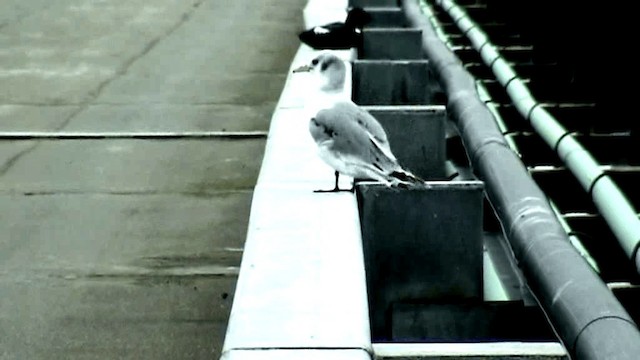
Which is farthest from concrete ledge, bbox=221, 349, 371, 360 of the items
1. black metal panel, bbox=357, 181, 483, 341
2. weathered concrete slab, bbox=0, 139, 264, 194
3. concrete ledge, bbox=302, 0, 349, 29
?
concrete ledge, bbox=302, 0, 349, 29

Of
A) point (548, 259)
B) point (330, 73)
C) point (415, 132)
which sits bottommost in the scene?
point (415, 132)

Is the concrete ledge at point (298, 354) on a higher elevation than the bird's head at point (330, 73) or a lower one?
higher

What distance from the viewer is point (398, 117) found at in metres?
9.00

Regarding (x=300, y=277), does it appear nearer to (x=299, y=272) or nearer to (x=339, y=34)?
(x=299, y=272)

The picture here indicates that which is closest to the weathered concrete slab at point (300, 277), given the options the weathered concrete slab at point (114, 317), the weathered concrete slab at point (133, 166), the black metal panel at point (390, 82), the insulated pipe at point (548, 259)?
the weathered concrete slab at point (114, 317)

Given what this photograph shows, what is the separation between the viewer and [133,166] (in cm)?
1077

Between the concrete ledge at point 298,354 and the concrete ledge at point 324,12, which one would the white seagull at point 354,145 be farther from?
the concrete ledge at point 324,12

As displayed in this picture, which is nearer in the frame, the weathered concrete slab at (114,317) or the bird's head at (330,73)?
the weathered concrete slab at (114,317)

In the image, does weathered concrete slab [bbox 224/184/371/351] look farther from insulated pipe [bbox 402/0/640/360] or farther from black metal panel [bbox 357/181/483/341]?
insulated pipe [bbox 402/0/640/360]

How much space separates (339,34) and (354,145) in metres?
6.68

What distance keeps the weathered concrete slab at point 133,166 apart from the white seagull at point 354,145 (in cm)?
293

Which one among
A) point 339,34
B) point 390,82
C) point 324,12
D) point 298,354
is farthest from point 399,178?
point 324,12

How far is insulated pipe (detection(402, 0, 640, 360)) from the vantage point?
608cm

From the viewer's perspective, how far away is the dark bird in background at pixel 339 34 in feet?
43.8
